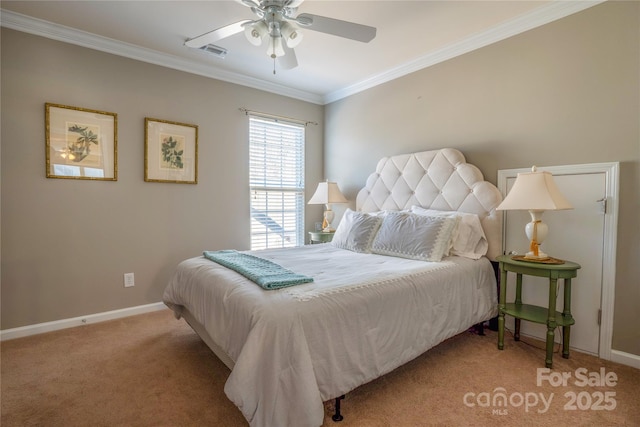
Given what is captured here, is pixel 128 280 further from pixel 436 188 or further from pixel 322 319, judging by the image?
pixel 436 188

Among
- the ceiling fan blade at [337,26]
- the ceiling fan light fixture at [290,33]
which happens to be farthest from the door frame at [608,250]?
the ceiling fan light fixture at [290,33]

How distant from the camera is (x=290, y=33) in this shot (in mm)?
2061

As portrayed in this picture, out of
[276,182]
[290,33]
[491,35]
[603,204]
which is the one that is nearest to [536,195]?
[603,204]

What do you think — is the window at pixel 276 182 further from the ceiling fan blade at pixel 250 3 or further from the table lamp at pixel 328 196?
the ceiling fan blade at pixel 250 3

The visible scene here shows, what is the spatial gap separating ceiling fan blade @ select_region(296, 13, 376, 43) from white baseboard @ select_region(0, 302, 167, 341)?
3.04 meters

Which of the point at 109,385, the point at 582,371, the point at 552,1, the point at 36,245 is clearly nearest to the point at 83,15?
the point at 36,245

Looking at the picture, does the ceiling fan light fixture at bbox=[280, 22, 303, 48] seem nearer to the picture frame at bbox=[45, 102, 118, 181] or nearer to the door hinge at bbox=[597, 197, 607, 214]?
the picture frame at bbox=[45, 102, 118, 181]

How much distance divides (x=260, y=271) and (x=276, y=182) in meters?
2.37

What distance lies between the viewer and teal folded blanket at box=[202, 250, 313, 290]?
5.51ft

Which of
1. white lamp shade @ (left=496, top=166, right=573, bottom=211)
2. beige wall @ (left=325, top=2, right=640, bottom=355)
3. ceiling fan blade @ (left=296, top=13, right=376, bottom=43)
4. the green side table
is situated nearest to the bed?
the green side table

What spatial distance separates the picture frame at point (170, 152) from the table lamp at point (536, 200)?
3.08 metres

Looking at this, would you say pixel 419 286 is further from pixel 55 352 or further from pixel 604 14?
pixel 55 352

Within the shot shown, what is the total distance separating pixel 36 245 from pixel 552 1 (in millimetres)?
4625

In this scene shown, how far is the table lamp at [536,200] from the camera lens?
207 cm
